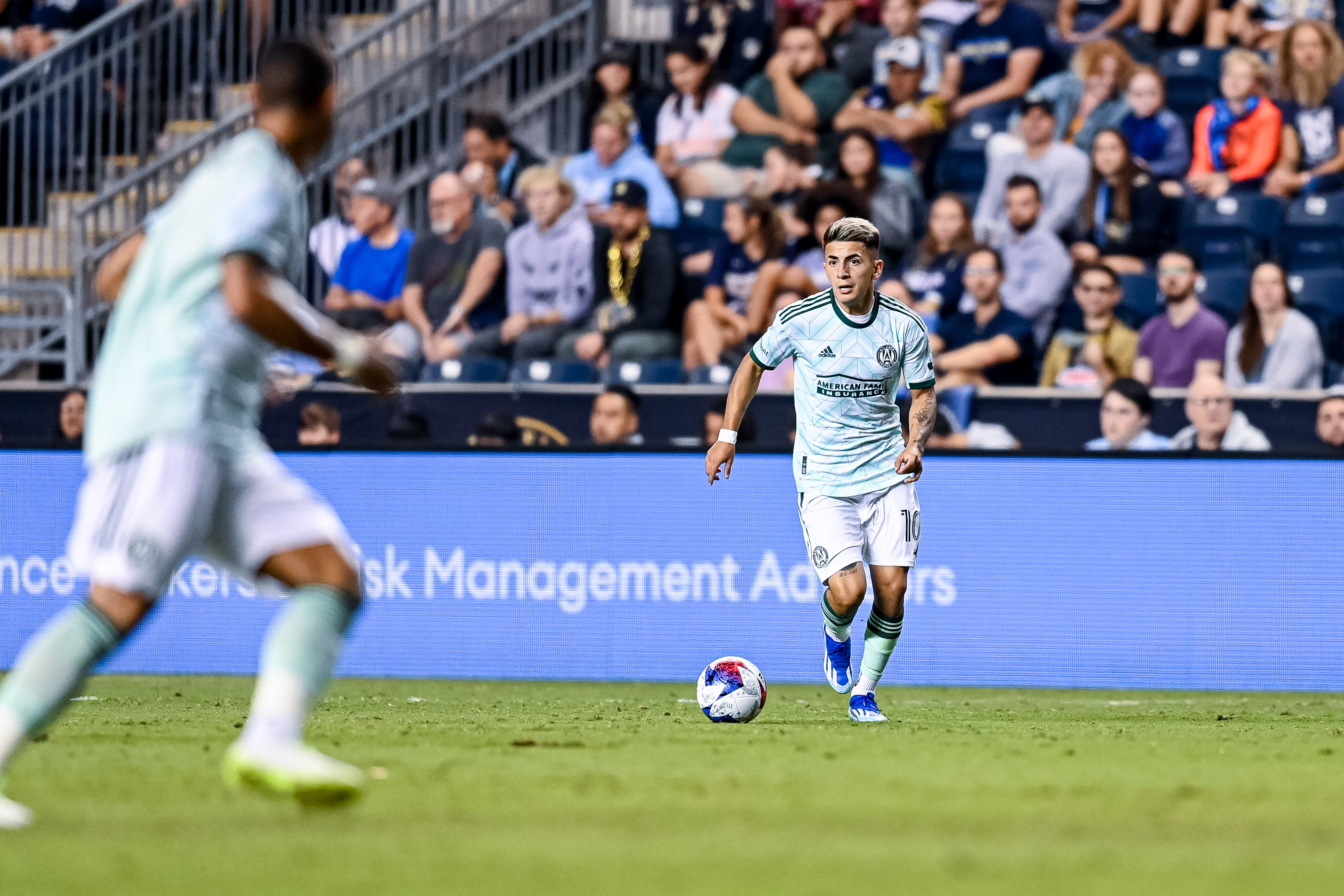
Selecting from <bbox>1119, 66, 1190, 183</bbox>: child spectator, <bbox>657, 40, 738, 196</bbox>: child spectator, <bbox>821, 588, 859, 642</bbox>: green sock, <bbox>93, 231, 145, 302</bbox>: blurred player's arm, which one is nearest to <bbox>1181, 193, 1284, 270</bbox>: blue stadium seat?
<bbox>1119, 66, 1190, 183</bbox>: child spectator

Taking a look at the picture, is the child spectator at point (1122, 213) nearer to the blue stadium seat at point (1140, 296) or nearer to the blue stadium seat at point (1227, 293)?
the blue stadium seat at point (1140, 296)

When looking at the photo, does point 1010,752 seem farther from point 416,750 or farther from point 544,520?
point 544,520

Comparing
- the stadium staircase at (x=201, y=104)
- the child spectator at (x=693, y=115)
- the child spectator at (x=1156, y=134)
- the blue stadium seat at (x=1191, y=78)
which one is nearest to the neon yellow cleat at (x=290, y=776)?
the child spectator at (x=1156, y=134)

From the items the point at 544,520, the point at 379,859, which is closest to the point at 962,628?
the point at 544,520

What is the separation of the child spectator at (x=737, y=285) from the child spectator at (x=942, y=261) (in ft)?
3.56

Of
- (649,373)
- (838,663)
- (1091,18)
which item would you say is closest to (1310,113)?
(1091,18)

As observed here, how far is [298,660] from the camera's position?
5.25 m

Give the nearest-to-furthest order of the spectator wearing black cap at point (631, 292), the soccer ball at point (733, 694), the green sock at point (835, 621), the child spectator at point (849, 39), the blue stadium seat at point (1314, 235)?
the soccer ball at point (733, 694), the green sock at point (835, 621), the spectator wearing black cap at point (631, 292), the blue stadium seat at point (1314, 235), the child spectator at point (849, 39)

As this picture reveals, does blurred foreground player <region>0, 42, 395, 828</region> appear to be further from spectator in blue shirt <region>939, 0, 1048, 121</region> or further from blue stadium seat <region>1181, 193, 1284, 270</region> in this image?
spectator in blue shirt <region>939, 0, 1048, 121</region>

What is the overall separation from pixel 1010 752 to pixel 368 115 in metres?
12.1

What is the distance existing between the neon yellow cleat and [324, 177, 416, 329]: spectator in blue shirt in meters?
11.0

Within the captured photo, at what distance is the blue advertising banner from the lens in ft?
40.3

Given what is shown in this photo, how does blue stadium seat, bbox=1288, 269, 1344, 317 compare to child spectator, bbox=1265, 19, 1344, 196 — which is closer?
blue stadium seat, bbox=1288, 269, 1344, 317

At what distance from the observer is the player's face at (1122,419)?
507 inches
